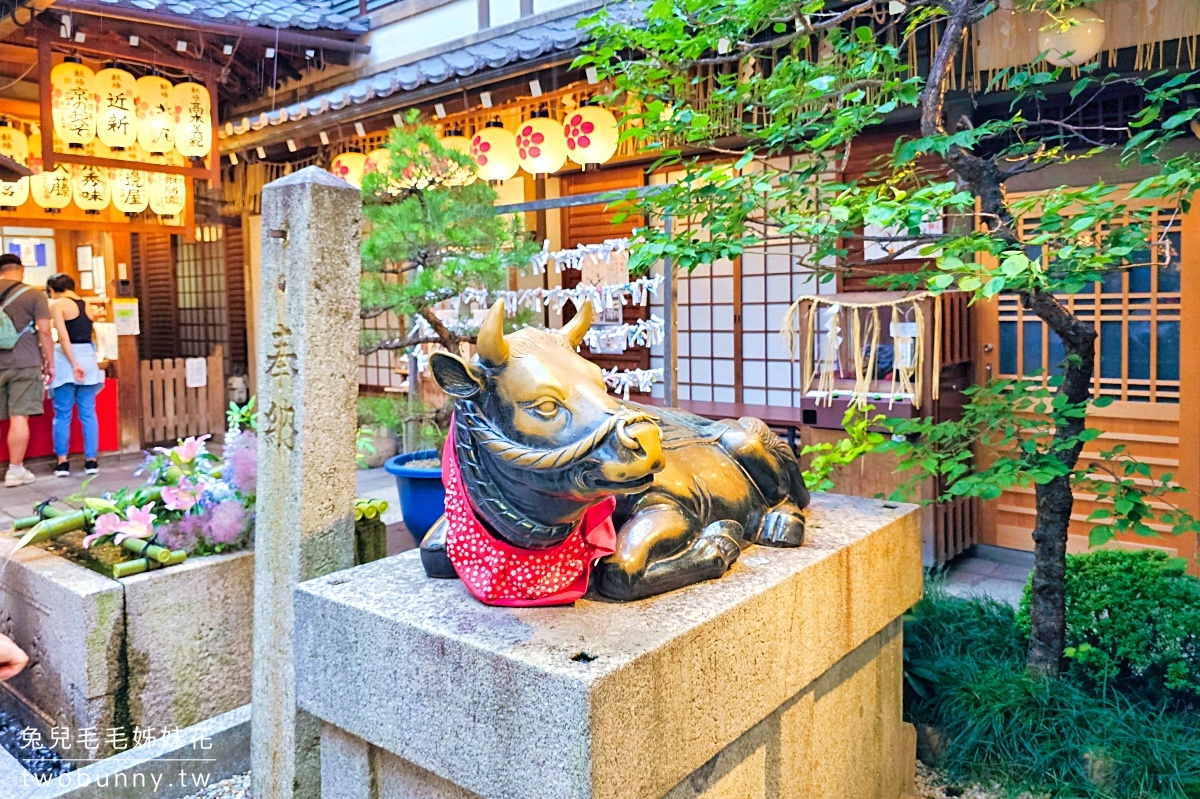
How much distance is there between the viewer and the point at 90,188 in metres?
11.3

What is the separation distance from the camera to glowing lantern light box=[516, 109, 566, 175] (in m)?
8.59

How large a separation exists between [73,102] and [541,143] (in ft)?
18.7

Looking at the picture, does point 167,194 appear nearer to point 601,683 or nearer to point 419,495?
point 419,495

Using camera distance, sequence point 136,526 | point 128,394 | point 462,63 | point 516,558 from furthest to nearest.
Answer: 1. point 128,394
2. point 462,63
3. point 136,526
4. point 516,558

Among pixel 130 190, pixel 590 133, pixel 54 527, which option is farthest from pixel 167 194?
pixel 54 527

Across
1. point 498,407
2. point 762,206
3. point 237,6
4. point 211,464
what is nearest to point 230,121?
point 237,6

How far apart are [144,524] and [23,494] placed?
19.8 ft

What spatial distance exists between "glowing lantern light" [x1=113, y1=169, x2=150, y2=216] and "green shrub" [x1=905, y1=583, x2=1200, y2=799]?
10.8 metres

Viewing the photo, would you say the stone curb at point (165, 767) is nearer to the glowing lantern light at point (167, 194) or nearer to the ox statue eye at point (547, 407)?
the ox statue eye at point (547, 407)

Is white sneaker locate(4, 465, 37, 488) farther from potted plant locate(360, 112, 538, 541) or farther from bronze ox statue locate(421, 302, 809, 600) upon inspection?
bronze ox statue locate(421, 302, 809, 600)

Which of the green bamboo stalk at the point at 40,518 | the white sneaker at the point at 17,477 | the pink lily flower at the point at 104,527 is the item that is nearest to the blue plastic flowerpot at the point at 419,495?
the pink lily flower at the point at 104,527

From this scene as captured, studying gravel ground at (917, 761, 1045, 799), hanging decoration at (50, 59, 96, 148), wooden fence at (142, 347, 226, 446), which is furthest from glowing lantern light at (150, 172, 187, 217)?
gravel ground at (917, 761, 1045, 799)

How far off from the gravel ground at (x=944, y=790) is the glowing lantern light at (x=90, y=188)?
452 inches

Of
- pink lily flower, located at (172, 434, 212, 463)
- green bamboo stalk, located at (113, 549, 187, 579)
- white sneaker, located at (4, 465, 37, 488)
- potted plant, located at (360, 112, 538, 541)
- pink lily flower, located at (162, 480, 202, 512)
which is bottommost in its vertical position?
white sneaker, located at (4, 465, 37, 488)
